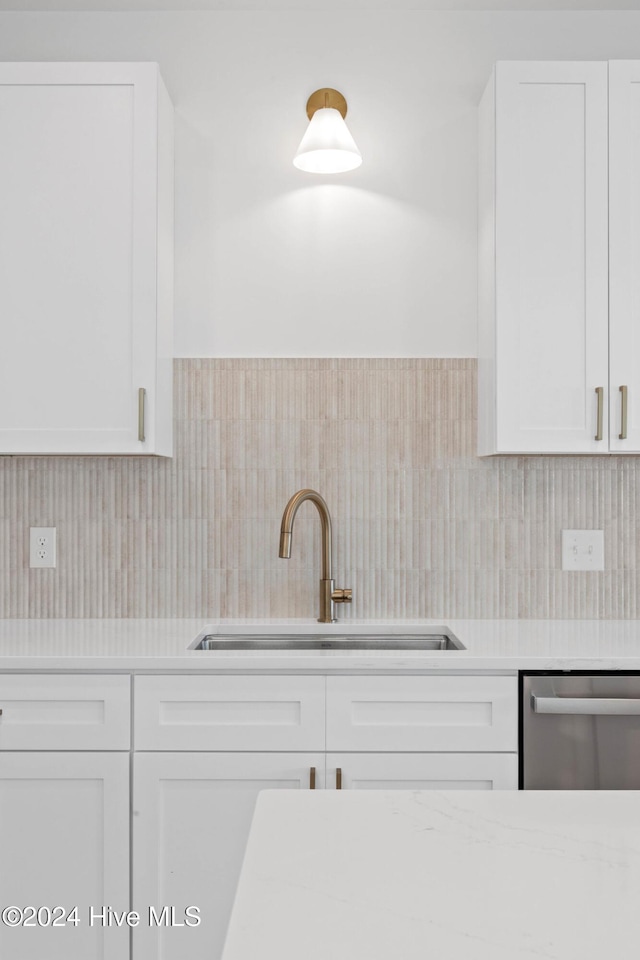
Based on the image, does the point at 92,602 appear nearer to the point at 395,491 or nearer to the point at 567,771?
the point at 395,491

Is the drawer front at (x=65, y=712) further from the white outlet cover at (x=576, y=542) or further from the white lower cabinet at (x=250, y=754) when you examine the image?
the white outlet cover at (x=576, y=542)

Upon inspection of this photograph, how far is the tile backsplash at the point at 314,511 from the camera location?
2295 mm

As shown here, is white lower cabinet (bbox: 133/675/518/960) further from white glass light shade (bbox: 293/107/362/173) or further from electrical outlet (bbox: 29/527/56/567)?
white glass light shade (bbox: 293/107/362/173)

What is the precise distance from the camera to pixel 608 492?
7.54 feet

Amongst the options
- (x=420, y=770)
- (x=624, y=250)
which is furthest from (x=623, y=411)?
(x=420, y=770)

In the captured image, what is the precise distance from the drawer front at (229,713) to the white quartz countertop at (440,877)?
2.87 ft

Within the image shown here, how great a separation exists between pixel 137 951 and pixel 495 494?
148 cm

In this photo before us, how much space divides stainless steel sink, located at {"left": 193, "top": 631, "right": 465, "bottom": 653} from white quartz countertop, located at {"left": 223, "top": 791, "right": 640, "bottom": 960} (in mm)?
1262

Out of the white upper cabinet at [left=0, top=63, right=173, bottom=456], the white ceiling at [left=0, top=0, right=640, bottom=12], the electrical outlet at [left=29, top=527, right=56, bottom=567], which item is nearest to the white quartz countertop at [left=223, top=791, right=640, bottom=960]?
the white upper cabinet at [left=0, top=63, right=173, bottom=456]

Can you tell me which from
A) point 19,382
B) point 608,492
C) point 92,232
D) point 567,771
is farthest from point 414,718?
point 92,232

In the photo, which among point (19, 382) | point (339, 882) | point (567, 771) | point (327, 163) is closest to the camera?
point (339, 882)

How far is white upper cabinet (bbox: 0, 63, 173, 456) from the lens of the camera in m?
2.03

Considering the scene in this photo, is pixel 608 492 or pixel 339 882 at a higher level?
pixel 608 492

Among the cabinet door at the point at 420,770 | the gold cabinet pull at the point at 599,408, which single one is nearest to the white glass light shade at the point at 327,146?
the gold cabinet pull at the point at 599,408
